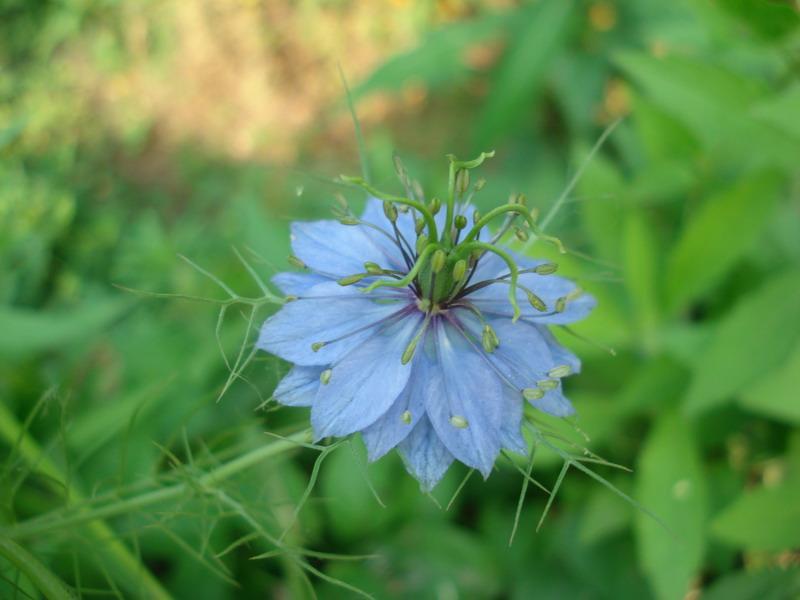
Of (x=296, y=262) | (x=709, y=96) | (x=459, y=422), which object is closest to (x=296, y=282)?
(x=296, y=262)

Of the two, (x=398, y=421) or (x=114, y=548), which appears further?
(x=114, y=548)

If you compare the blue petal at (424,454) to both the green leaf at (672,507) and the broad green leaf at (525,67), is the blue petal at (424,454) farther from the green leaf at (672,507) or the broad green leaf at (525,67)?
the broad green leaf at (525,67)

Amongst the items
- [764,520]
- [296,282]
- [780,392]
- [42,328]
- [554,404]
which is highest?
[296,282]

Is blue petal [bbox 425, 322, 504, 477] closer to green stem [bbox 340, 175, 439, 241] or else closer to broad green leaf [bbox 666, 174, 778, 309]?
green stem [bbox 340, 175, 439, 241]

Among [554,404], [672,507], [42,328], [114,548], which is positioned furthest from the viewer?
[42,328]

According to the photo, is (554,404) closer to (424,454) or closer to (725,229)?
(424,454)

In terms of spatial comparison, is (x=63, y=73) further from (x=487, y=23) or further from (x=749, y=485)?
(x=749, y=485)
